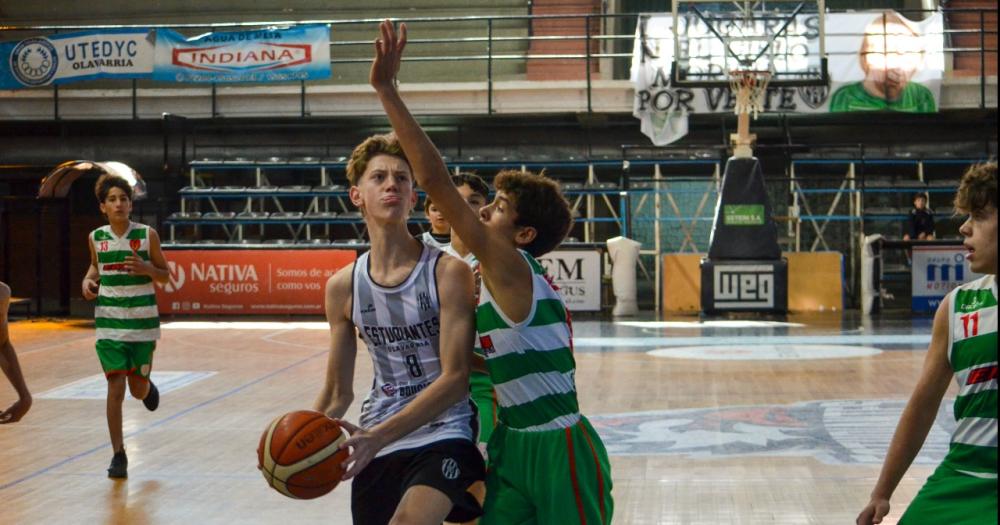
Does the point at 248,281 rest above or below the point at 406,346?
below

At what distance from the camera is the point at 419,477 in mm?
3689

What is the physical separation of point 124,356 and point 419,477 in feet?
15.2

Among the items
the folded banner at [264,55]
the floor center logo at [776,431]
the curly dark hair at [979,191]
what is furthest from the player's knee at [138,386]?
the folded banner at [264,55]

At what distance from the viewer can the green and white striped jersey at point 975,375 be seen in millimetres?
3283

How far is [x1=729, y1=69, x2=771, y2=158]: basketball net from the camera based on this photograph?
18875mm

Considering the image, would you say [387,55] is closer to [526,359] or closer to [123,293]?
[526,359]

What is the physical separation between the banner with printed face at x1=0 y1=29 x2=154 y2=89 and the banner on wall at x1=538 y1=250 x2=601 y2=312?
26.2 ft

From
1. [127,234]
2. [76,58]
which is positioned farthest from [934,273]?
[76,58]

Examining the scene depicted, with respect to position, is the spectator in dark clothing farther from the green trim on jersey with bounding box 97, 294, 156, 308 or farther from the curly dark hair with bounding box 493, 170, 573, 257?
the curly dark hair with bounding box 493, 170, 573, 257

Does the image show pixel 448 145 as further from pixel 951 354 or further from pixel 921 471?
pixel 951 354

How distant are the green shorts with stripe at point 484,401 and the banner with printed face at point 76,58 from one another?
17289 mm

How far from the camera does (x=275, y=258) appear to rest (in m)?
19.6

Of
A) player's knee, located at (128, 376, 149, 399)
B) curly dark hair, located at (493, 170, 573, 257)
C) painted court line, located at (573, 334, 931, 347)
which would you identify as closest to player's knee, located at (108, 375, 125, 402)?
player's knee, located at (128, 376, 149, 399)

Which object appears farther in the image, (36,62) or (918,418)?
(36,62)
